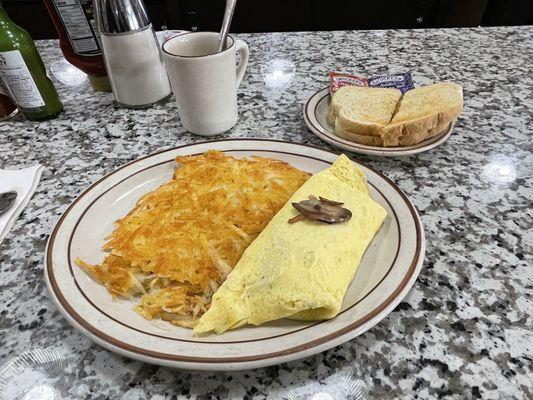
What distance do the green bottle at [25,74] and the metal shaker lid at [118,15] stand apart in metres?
0.22

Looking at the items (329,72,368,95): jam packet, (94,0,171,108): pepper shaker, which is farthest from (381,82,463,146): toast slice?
(94,0,171,108): pepper shaker

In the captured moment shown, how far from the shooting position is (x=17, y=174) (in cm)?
101

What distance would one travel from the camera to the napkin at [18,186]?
0.89 m

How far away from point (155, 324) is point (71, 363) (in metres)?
0.14

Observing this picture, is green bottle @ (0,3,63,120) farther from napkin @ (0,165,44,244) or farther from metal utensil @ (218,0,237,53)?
metal utensil @ (218,0,237,53)

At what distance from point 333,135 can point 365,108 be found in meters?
0.16

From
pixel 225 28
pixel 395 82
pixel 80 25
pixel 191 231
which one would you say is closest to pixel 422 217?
pixel 191 231

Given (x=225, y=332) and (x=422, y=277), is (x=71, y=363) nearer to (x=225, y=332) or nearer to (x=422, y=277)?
(x=225, y=332)

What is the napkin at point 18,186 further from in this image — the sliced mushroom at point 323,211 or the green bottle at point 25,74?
the sliced mushroom at point 323,211

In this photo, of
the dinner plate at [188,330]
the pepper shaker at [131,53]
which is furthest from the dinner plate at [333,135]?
the pepper shaker at [131,53]

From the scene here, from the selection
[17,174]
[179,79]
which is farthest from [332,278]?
[17,174]

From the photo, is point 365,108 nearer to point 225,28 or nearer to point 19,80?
point 225,28

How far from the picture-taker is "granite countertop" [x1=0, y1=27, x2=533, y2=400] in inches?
22.9

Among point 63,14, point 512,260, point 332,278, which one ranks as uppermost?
point 63,14
